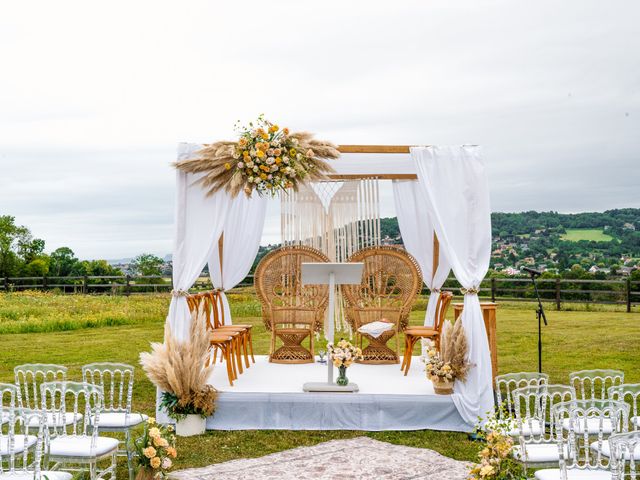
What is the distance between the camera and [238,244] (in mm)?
8789

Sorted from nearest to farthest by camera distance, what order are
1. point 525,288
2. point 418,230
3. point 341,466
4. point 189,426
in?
point 341,466 → point 189,426 → point 418,230 → point 525,288

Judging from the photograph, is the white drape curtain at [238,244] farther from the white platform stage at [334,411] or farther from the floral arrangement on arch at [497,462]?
the floral arrangement on arch at [497,462]

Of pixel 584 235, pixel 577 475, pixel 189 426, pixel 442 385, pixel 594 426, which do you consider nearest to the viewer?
pixel 577 475

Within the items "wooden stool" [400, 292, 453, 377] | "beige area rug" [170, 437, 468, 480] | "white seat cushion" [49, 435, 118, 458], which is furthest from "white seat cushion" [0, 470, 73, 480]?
"wooden stool" [400, 292, 453, 377]

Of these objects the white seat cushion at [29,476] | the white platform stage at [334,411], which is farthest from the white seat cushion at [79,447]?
the white platform stage at [334,411]

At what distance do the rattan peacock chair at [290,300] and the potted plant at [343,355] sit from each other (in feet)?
5.02

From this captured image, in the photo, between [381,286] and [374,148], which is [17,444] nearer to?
[374,148]

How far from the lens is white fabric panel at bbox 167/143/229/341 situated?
6.75 meters

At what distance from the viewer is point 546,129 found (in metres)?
12.0

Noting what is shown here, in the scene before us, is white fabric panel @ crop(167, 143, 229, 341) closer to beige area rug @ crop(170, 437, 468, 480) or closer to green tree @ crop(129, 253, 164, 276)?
beige area rug @ crop(170, 437, 468, 480)

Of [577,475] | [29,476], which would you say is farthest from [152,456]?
[577,475]

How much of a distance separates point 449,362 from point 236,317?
33.6 feet

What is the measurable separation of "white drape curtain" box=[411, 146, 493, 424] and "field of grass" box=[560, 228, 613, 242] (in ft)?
46.3

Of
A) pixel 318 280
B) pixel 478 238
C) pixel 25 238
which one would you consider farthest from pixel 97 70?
pixel 25 238
